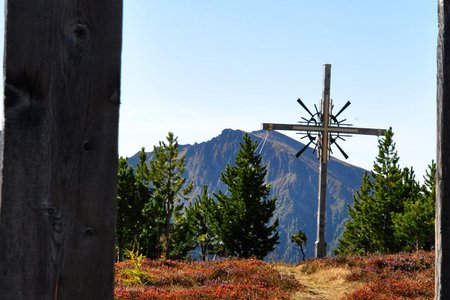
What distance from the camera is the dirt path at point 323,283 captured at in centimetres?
1534

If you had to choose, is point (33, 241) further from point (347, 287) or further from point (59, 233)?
point (347, 287)

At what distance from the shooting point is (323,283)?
18078 mm

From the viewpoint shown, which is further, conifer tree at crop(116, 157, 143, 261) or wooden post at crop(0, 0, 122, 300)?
conifer tree at crop(116, 157, 143, 261)

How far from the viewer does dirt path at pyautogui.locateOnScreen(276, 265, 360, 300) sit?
15.3m

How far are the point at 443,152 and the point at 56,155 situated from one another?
2527mm

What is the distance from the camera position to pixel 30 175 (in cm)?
235

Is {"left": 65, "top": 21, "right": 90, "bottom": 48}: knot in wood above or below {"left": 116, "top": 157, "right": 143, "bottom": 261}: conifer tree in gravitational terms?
above

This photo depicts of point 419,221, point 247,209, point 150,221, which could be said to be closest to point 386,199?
point 419,221

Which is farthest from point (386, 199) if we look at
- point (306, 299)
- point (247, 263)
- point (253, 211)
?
point (306, 299)

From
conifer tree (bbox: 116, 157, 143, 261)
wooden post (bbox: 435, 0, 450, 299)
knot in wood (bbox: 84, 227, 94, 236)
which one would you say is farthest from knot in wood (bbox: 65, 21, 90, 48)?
conifer tree (bbox: 116, 157, 143, 261)

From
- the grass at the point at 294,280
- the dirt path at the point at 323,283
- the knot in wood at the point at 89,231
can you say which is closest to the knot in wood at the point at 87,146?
the knot in wood at the point at 89,231

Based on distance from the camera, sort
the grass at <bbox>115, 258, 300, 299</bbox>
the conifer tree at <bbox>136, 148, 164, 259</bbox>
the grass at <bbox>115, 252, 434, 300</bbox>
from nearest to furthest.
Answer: the grass at <bbox>115, 258, 300, 299</bbox>
the grass at <bbox>115, 252, 434, 300</bbox>
the conifer tree at <bbox>136, 148, 164, 259</bbox>

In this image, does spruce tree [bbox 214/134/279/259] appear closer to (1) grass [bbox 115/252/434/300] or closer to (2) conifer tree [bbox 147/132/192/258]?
A: (2) conifer tree [bbox 147/132/192/258]

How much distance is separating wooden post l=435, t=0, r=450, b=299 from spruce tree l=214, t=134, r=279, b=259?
50.6 meters
